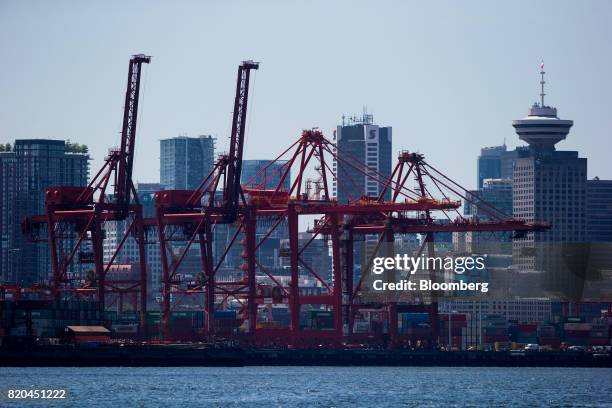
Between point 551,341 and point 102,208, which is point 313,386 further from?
point 551,341

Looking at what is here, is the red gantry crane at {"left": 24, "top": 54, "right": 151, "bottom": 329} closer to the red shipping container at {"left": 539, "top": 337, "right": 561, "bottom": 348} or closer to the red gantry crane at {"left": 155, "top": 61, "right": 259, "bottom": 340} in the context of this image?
the red gantry crane at {"left": 155, "top": 61, "right": 259, "bottom": 340}

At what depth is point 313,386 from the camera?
5413 inches

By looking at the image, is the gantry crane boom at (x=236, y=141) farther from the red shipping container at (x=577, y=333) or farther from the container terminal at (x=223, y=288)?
the red shipping container at (x=577, y=333)

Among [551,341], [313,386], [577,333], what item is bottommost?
[313,386]

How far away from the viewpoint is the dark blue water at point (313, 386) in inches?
4680

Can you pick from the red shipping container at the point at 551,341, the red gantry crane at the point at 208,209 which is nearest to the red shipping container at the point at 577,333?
the red shipping container at the point at 551,341

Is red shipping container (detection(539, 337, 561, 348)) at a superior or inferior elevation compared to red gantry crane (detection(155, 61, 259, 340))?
inferior

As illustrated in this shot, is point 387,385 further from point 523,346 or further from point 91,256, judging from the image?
point 523,346

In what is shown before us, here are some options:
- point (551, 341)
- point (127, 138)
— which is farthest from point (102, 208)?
point (551, 341)

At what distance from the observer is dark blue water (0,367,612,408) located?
11888cm

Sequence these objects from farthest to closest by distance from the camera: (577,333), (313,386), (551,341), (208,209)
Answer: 1. (577,333)
2. (551,341)
3. (208,209)
4. (313,386)

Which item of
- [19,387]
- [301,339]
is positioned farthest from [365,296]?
[19,387]

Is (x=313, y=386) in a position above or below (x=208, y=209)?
below

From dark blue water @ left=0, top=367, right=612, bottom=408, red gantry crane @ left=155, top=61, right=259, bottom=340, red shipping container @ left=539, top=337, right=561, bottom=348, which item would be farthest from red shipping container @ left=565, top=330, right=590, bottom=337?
red gantry crane @ left=155, top=61, right=259, bottom=340
